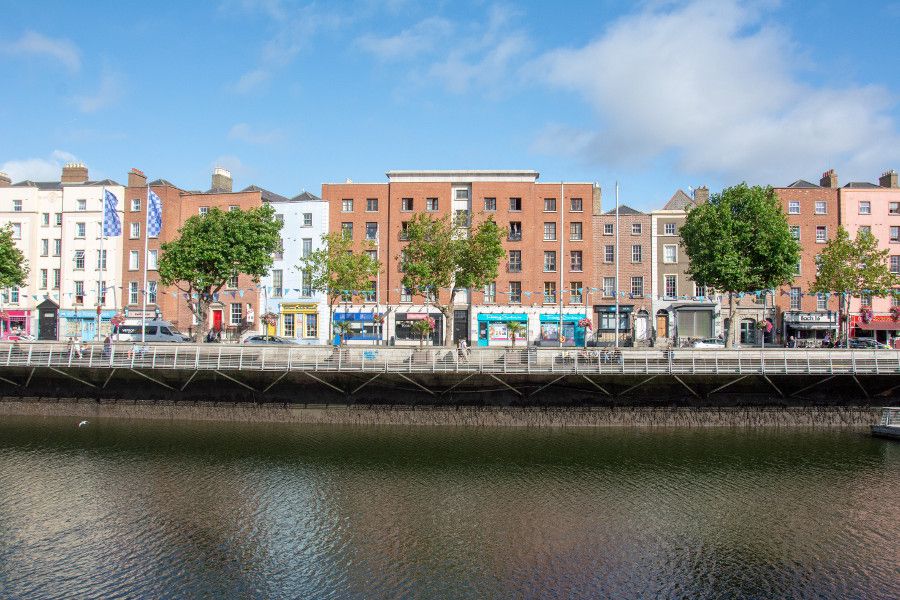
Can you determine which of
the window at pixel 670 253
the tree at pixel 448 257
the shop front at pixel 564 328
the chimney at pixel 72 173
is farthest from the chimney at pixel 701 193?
the chimney at pixel 72 173

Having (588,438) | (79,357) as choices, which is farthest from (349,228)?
(588,438)

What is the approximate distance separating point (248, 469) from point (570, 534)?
15.4 meters

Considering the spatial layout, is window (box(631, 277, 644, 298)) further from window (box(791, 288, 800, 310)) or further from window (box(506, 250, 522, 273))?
window (box(791, 288, 800, 310))

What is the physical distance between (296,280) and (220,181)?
49.4 feet

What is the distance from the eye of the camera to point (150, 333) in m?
51.8

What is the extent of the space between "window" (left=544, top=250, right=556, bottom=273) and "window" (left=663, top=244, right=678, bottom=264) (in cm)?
1097

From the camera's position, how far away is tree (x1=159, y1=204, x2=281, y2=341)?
48844mm

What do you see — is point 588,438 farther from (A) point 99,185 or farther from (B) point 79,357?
(A) point 99,185

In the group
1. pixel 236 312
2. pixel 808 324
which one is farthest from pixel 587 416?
pixel 236 312

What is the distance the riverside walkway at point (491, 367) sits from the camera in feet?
116

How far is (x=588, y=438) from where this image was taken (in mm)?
34094

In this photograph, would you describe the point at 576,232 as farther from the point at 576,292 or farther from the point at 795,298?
the point at 795,298

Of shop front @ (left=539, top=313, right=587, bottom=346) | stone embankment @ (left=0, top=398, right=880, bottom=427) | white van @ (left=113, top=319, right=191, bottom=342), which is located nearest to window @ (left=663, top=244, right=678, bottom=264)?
shop front @ (left=539, top=313, right=587, bottom=346)

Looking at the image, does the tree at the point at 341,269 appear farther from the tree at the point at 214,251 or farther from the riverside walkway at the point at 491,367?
the riverside walkway at the point at 491,367
